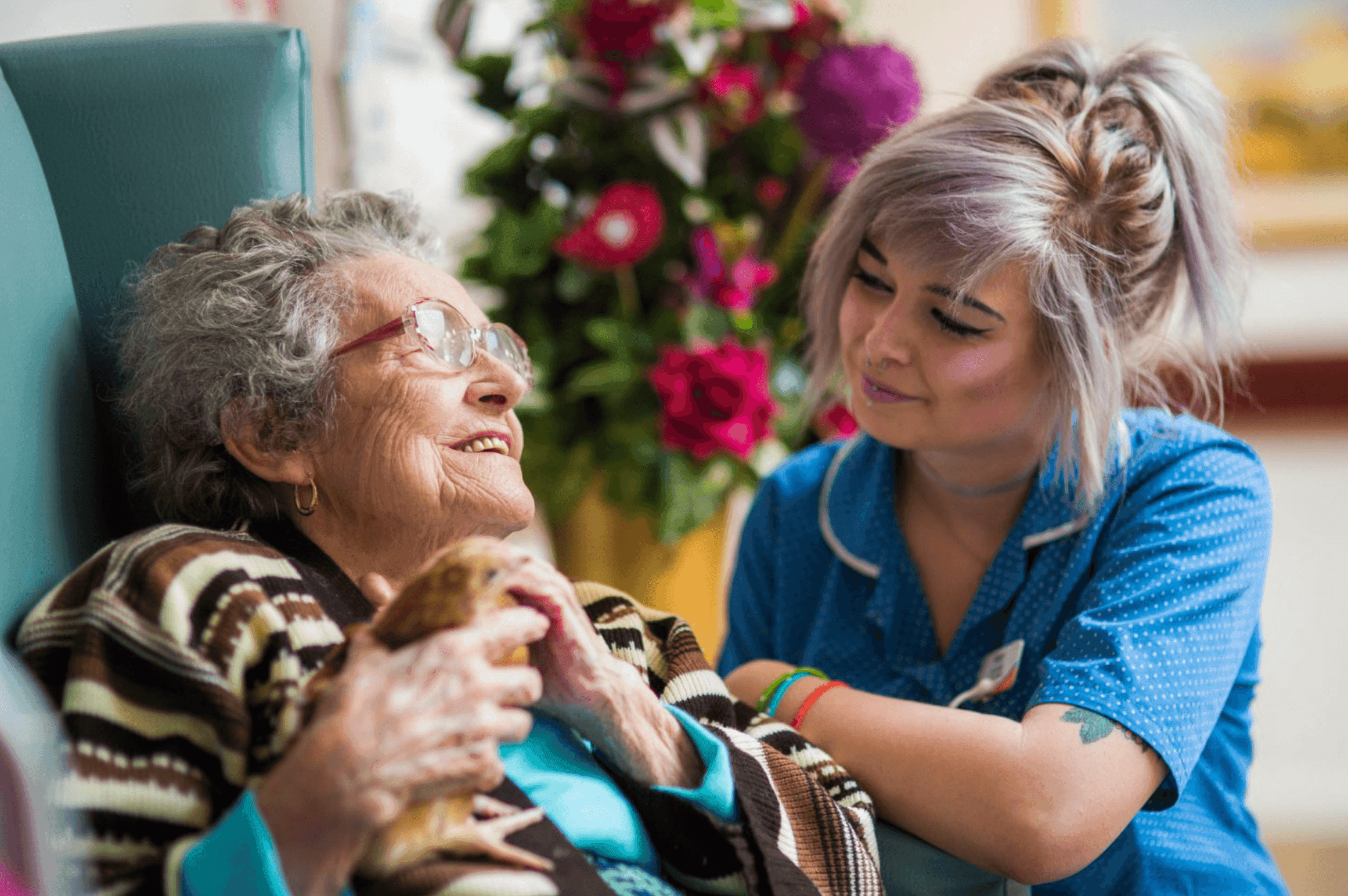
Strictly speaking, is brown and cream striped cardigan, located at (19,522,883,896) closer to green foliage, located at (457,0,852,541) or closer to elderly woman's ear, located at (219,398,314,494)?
elderly woman's ear, located at (219,398,314,494)

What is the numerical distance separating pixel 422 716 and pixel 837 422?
1389 millimetres

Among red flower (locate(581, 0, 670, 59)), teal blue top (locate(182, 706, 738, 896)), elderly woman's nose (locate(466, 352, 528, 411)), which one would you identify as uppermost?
red flower (locate(581, 0, 670, 59))

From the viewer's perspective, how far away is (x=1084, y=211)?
4.51ft

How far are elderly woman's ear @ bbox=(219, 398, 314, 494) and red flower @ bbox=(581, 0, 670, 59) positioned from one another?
98 cm

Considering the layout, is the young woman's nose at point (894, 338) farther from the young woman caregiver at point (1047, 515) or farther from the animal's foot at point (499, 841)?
the animal's foot at point (499, 841)

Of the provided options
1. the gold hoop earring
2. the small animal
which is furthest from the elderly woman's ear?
the small animal

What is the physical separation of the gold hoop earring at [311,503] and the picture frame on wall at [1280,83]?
8.47ft

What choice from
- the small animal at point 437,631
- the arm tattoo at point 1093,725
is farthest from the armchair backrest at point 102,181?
the arm tattoo at point 1093,725

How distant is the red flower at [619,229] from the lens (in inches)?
75.9

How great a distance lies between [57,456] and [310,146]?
1.63 feet

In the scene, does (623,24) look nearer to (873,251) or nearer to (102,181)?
(873,251)

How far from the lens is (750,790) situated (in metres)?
1.10

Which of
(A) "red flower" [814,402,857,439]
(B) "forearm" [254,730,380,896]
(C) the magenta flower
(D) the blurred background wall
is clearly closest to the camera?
(B) "forearm" [254,730,380,896]

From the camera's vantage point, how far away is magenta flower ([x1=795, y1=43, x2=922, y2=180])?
1873mm
